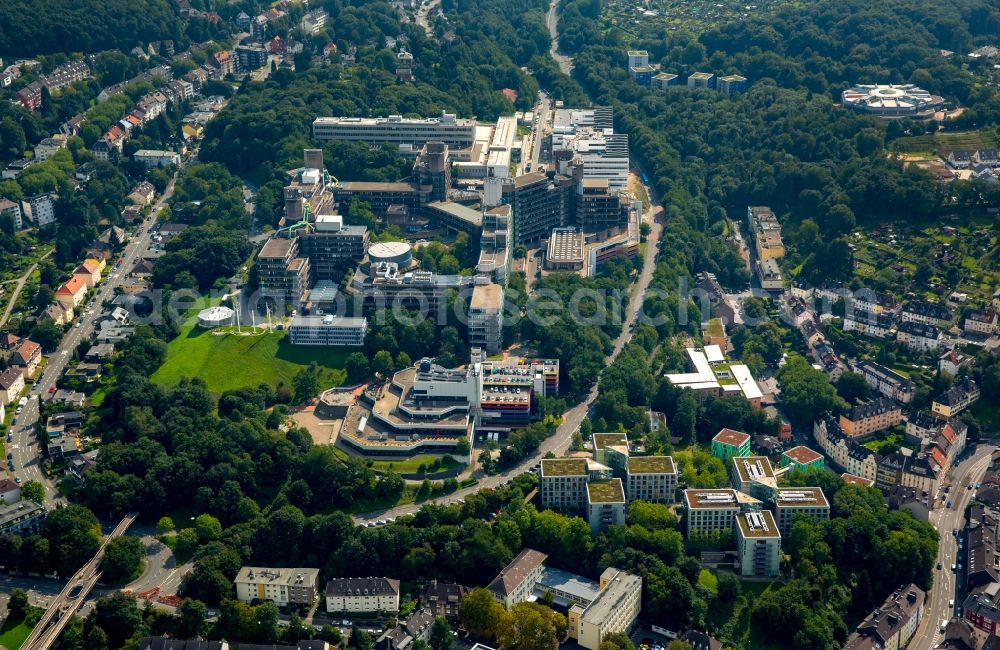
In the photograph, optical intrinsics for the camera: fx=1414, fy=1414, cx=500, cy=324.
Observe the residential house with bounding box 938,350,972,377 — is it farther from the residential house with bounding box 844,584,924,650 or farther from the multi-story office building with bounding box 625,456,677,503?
the multi-story office building with bounding box 625,456,677,503

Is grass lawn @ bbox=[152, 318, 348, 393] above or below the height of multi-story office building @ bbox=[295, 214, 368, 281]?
below

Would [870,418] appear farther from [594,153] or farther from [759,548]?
[594,153]

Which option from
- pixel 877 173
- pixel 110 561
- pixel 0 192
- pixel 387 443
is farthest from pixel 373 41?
pixel 110 561

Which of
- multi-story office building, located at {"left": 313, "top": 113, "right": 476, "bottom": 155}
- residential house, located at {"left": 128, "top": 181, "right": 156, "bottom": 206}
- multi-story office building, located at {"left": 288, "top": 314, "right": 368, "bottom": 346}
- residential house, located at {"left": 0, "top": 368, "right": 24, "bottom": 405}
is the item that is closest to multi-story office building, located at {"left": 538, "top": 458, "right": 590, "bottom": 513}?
multi-story office building, located at {"left": 288, "top": 314, "right": 368, "bottom": 346}

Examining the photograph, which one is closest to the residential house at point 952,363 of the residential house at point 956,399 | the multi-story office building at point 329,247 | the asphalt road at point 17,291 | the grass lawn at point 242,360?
the residential house at point 956,399

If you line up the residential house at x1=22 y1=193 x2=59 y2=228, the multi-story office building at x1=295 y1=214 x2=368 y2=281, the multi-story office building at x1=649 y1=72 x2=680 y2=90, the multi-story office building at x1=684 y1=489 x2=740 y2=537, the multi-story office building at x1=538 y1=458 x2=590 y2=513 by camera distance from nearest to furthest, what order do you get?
the multi-story office building at x1=684 y1=489 x2=740 y2=537
the multi-story office building at x1=538 y1=458 x2=590 y2=513
the multi-story office building at x1=295 y1=214 x2=368 y2=281
the residential house at x1=22 y1=193 x2=59 y2=228
the multi-story office building at x1=649 y1=72 x2=680 y2=90

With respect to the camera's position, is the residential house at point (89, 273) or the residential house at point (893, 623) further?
the residential house at point (89, 273)

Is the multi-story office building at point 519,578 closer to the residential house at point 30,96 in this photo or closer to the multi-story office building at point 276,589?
the multi-story office building at point 276,589
